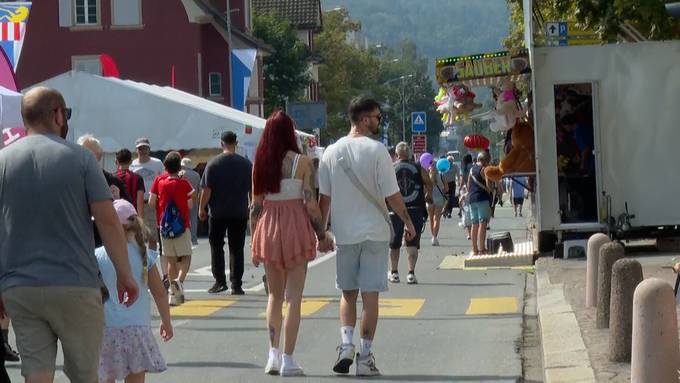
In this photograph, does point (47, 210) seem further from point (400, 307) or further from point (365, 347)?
point (400, 307)

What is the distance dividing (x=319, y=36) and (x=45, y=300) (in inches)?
3280

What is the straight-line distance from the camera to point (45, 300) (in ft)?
20.8

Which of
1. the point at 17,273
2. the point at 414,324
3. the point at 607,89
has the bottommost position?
the point at 414,324

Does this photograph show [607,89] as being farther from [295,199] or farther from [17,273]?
[17,273]

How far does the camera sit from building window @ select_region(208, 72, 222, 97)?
5628 cm

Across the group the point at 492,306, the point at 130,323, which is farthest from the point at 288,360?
the point at 492,306

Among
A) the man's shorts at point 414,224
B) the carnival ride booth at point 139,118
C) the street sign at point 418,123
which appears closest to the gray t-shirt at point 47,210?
the man's shorts at point 414,224

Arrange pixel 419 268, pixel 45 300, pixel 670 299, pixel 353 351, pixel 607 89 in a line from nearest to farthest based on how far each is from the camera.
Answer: pixel 45 300 → pixel 670 299 → pixel 353 351 → pixel 607 89 → pixel 419 268

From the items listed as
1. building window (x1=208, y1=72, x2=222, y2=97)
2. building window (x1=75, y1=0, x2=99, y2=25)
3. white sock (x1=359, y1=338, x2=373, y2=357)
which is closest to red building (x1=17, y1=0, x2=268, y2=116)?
building window (x1=75, y1=0, x2=99, y2=25)

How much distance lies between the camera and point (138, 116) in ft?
102

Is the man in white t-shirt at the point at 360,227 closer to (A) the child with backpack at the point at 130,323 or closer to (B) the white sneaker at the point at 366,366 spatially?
(B) the white sneaker at the point at 366,366

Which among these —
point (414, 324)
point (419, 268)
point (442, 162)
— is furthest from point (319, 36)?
point (414, 324)

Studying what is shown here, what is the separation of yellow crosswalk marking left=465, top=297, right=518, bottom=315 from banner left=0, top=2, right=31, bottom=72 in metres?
6.12

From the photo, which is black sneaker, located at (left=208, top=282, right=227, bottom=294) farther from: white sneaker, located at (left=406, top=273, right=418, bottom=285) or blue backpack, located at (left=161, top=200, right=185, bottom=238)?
white sneaker, located at (left=406, top=273, right=418, bottom=285)
